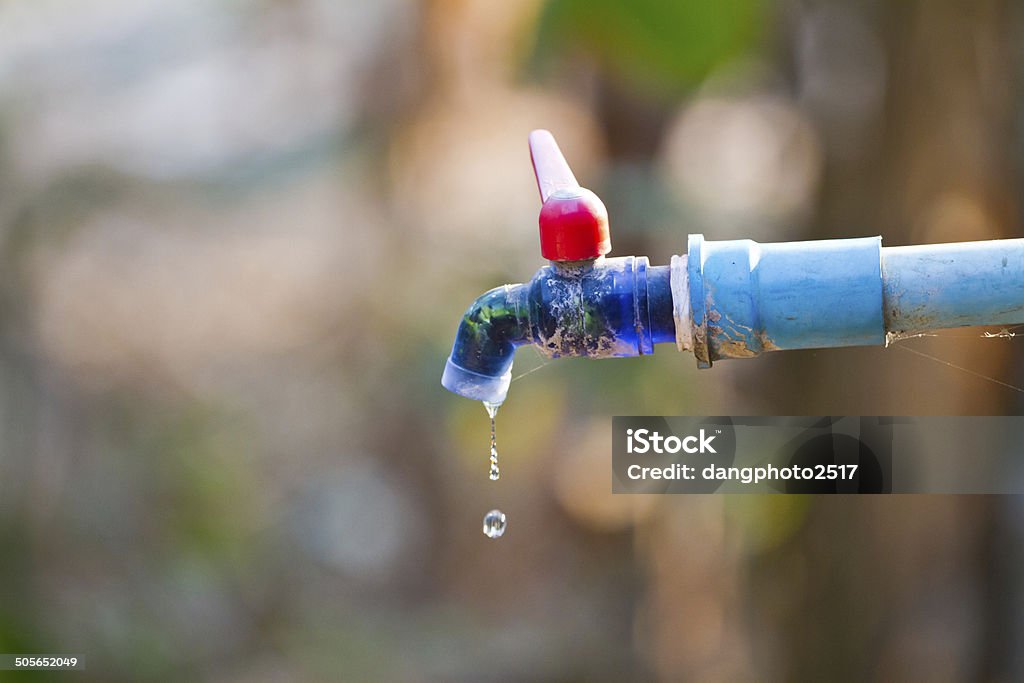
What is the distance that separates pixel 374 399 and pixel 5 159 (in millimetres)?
883

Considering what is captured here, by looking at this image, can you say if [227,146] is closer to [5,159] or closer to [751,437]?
[5,159]

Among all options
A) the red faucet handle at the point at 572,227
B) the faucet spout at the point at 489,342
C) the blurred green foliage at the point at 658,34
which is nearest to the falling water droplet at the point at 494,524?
the blurred green foliage at the point at 658,34

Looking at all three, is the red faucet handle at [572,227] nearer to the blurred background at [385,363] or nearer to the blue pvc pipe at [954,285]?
the blue pvc pipe at [954,285]

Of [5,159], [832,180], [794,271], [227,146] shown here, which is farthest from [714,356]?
[5,159]

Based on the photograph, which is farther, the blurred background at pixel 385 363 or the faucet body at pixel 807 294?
the blurred background at pixel 385 363

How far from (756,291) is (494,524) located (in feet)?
4.09

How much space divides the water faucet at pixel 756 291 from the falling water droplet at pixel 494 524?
1117 mm

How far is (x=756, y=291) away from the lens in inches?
27.5

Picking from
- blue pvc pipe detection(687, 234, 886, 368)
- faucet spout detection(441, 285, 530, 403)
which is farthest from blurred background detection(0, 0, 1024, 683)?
blue pvc pipe detection(687, 234, 886, 368)

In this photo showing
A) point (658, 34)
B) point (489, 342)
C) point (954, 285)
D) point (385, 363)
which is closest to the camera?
point (954, 285)

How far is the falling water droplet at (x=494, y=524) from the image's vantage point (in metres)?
1.86

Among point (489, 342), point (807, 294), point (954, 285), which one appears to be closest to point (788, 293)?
point (807, 294)

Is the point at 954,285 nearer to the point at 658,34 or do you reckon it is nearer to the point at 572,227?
the point at 572,227

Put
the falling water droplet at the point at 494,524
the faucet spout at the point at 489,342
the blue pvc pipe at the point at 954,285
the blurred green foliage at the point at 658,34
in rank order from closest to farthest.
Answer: the blue pvc pipe at the point at 954,285
the faucet spout at the point at 489,342
the blurred green foliage at the point at 658,34
the falling water droplet at the point at 494,524
